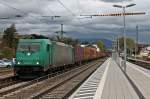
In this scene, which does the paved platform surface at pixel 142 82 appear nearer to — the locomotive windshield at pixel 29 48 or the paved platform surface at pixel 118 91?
the paved platform surface at pixel 118 91

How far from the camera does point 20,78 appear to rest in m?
31.0

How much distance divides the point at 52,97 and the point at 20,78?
493 inches

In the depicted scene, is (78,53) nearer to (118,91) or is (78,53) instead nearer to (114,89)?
(114,89)

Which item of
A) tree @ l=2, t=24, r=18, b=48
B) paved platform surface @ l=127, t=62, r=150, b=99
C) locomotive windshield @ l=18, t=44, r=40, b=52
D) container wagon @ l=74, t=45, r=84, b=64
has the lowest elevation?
paved platform surface @ l=127, t=62, r=150, b=99

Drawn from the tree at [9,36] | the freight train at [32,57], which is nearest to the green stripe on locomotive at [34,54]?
the freight train at [32,57]

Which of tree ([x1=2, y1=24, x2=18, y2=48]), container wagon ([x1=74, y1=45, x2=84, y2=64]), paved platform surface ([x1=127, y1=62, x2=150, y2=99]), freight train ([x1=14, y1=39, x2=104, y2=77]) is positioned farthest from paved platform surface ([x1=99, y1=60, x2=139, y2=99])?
tree ([x1=2, y1=24, x2=18, y2=48])

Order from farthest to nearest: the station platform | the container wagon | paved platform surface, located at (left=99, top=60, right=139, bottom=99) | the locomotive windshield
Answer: the container wagon < the locomotive windshield < the station platform < paved platform surface, located at (left=99, top=60, right=139, bottom=99)

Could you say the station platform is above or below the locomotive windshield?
below

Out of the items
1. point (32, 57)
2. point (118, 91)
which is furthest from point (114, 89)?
point (32, 57)

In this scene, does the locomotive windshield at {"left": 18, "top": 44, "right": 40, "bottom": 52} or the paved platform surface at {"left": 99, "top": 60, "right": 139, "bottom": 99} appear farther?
the locomotive windshield at {"left": 18, "top": 44, "right": 40, "bottom": 52}

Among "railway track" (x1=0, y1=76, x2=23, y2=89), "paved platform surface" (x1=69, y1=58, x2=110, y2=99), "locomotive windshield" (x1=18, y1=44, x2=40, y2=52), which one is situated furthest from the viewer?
"locomotive windshield" (x1=18, y1=44, x2=40, y2=52)

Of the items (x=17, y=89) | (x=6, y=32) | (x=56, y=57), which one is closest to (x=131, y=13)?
(x=56, y=57)

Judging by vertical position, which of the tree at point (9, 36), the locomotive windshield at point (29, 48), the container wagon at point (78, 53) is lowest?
the container wagon at point (78, 53)

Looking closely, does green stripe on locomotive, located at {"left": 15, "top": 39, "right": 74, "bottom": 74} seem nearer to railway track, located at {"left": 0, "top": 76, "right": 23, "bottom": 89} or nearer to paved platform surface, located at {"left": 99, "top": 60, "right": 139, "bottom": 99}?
railway track, located at {"left": 0, "top": 76, "right": 23, "bottom": 89}
